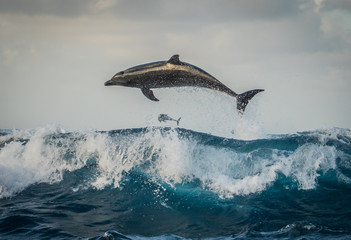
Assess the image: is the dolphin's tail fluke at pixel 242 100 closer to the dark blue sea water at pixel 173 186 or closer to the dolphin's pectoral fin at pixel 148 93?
the dolphin's pectoral fin at pixel 148 93

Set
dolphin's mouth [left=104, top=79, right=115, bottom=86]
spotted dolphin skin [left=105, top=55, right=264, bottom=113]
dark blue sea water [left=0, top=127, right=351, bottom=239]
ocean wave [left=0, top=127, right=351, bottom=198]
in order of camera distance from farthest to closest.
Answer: ocean wave [left=0, top=127, right=351, bottom=198]
dolphin's mouth [left=104, top=79, right=115, bottom=86]
spotted dolphin skin [left=105, top=55, right=264, bottom=113]
dark blue sea water [left=0, top=127, right=351, bottom=239]

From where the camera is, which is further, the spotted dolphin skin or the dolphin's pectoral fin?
the dolphin's pectoral fin

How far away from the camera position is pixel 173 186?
28.8 ft

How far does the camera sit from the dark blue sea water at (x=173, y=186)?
585 cm

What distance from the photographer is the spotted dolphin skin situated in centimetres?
626

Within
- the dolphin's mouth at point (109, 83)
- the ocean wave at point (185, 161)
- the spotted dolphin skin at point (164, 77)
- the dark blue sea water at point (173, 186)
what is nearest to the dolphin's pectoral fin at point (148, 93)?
the spotted dolphin skin at point (164, 77)

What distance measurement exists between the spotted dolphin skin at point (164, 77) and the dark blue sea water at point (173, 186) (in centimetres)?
273

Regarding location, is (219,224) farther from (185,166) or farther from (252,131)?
(252,131)

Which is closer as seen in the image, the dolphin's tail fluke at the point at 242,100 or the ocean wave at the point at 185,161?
the dolphin's tail fluke at the point at 242,100

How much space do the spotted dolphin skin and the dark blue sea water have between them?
2733 millimetres

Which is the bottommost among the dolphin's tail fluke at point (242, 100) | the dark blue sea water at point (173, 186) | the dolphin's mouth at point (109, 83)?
the dark blue sea water at point (173, 186)

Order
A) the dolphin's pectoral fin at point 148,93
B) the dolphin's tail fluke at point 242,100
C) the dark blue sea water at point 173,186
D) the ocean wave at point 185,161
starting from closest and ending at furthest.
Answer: the dark blue sea water at point 173,186 < the dolphin's pectoral fin at point 148,93 < the dolphin's tail fluke at point 242,100 < the ocean wave at point 185,161

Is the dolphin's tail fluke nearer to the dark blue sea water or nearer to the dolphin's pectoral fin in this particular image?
the dolphin's pectoral fin

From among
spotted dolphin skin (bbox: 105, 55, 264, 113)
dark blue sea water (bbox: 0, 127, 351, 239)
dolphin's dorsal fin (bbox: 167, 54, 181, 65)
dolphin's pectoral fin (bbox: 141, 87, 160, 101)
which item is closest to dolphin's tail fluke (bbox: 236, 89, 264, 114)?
spotted dolphin skin (bbox: 105, 55, 264, 113)
